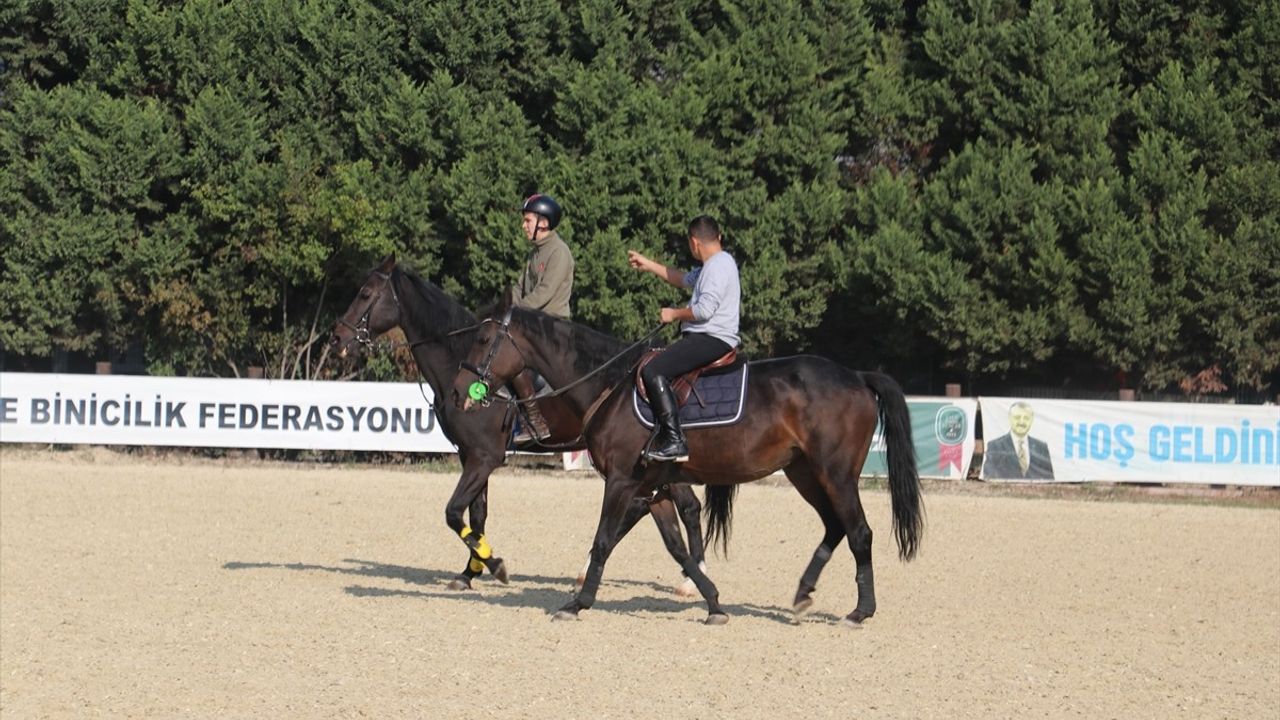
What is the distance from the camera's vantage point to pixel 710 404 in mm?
10953

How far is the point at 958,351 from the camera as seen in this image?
3041cm

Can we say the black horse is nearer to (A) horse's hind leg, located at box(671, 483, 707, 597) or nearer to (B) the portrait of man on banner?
(A) horse's hind leg, located at box(671, 483, 707, 597)

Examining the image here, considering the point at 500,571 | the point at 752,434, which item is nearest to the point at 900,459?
the point at 752,434

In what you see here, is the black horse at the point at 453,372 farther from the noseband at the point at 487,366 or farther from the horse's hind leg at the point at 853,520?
the horse's hind leg at the point at 853,520

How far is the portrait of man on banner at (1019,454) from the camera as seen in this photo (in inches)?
961

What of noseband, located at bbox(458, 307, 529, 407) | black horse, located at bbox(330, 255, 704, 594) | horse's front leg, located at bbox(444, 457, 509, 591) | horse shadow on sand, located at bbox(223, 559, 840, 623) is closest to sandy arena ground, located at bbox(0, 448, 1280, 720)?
horse shadow on sand, located at bbox(223, 559, 840, 623)

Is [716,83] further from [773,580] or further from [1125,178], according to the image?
[773,580]

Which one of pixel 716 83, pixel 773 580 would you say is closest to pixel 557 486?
pixel 773 580

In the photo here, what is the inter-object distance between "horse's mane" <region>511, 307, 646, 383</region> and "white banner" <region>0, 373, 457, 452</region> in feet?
48.0

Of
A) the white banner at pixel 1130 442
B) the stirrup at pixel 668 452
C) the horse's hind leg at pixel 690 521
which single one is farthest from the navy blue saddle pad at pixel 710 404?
the white banner at pixel 1130 442

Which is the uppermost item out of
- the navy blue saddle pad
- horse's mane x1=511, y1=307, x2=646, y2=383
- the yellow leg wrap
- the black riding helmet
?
the black riding helmet

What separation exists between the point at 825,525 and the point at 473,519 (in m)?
3.16

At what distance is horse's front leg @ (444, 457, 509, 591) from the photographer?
486 inches

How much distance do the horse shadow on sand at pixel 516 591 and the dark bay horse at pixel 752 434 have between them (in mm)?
717
